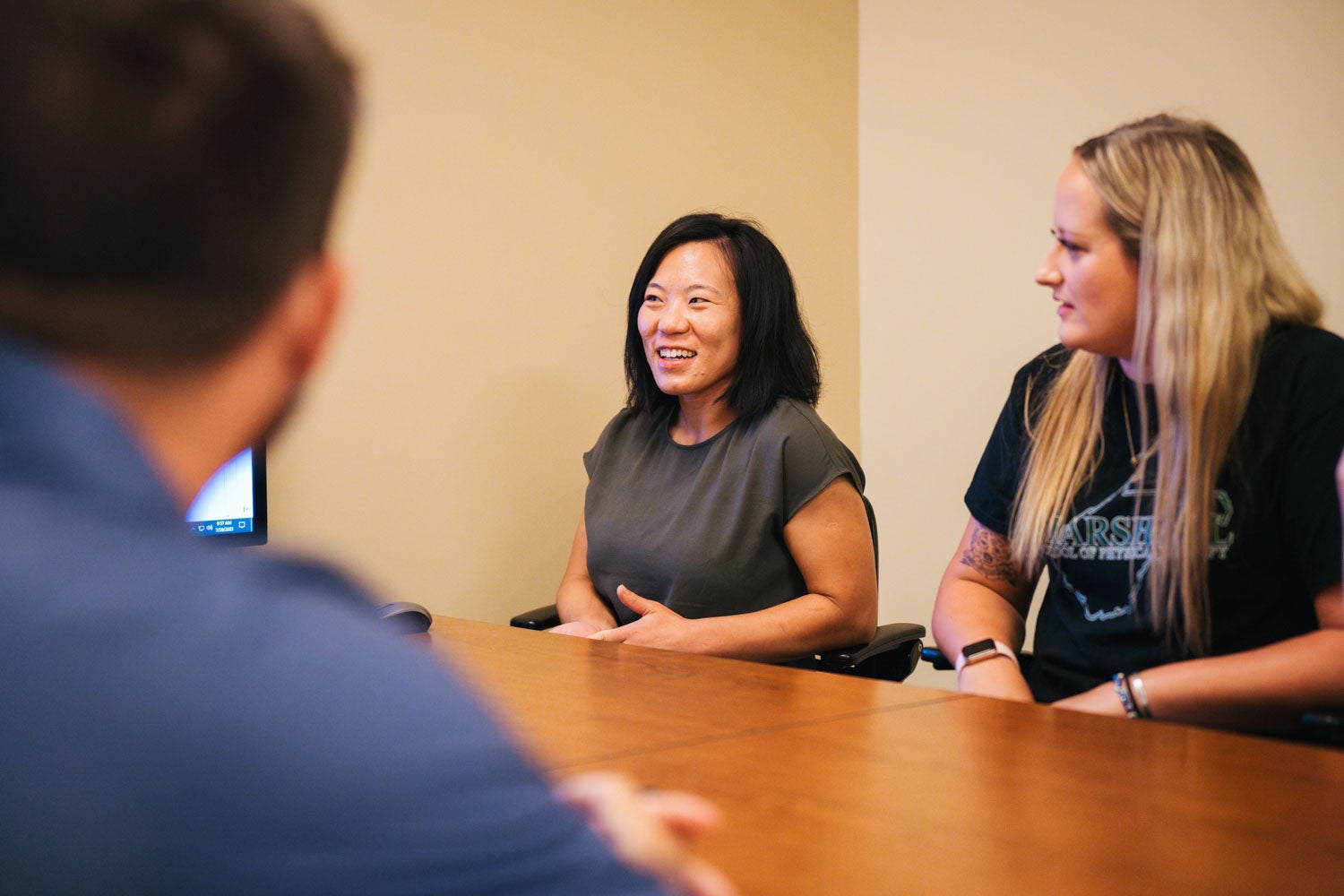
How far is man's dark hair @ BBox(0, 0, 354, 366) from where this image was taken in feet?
1.29

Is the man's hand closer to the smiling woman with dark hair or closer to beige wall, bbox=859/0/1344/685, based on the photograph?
the smiling woman with dark hair

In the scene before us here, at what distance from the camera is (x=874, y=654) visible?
2.11 m

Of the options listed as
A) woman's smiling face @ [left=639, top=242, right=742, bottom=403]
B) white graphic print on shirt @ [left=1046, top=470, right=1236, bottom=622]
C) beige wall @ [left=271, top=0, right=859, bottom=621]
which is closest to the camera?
white graphic print on shirt @ [left=1046, top=470, right=1236, bottom=622]

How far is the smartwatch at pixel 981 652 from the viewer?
166 centimetres

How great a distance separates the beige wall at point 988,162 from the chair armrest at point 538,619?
1638 millimetres

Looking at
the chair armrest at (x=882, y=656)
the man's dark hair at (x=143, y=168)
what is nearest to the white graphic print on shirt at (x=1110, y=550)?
the chair armrest at (x=882, y=656)

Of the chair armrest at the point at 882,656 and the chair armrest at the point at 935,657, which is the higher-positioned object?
the chair armrest at the point at 935,657

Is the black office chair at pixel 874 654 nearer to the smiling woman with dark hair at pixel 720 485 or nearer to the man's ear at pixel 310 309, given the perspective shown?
the smiling woman with dark hair at pixel 720 485

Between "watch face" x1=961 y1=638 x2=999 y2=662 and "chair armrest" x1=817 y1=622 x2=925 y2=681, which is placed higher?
"watch face" x1=961 y1=638 x2=999 y2=662

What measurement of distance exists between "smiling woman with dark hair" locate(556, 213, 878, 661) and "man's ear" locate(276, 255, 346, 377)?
4.84 feet

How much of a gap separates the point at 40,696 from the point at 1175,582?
1.45 metres

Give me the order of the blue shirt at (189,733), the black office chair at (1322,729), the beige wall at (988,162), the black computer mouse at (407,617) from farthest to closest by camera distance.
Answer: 1. the beige wall at (988,162)
2. the black computer mouse at (407,617)
3. the black office chair at (1322,729)
4. the blue shirt at (189,733)

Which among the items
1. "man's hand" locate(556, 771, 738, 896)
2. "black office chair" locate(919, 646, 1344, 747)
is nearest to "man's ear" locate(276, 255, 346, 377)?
"man's hand" locate(556, 771, 738, 896)

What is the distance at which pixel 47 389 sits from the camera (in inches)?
15.3
